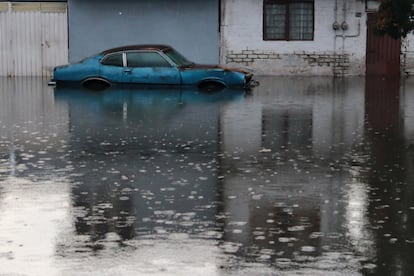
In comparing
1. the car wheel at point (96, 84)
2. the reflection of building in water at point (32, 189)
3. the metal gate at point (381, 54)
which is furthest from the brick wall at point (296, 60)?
the reflection of building in water at point (32, 189)

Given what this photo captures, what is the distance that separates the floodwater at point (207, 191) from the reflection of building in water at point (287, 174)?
3cm

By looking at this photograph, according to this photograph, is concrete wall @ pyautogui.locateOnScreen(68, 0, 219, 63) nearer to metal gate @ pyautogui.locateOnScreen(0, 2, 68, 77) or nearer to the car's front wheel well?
metal gate @ pyautogui.locateOnScreen(0, 2, 68, 77)

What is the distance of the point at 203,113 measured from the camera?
17547mm

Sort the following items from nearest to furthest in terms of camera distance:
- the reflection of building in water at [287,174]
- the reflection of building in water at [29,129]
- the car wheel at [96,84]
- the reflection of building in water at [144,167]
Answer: the reflection of building in water at [287,174] < the reflection of building in water at [144,167] < the reflection of building in water at [29,129] < the car wheel at [96,84]

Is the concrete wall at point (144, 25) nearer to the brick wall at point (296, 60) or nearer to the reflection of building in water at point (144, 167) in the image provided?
the brick wall at point (296, 60)

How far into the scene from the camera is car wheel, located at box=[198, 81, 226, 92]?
75.2 ft

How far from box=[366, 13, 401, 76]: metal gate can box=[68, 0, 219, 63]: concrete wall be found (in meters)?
5.19

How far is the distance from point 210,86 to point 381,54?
8706 mm

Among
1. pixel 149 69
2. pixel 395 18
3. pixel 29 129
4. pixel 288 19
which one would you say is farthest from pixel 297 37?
pixel 29 129

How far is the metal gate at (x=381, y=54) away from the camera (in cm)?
2914

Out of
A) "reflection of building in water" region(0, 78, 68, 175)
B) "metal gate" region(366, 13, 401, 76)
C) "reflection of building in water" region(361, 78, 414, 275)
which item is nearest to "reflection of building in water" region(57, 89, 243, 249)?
"reflection of building in water" region(0, 78, 68, 175)

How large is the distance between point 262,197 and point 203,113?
323 inches

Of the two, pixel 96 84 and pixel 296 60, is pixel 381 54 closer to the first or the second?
pixel 296 60

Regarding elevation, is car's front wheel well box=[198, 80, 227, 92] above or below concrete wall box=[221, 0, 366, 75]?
below
